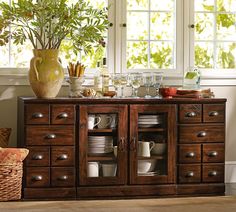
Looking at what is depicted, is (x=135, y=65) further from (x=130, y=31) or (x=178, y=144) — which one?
(x=178, y=144)

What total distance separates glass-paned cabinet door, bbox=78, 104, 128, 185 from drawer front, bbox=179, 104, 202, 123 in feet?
1.50

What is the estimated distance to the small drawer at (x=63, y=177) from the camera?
488 centimetres

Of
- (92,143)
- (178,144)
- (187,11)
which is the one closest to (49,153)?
(92,143)

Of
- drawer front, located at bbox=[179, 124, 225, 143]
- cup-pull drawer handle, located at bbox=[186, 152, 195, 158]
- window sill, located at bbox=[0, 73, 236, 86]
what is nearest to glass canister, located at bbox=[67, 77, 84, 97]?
window sill, located at bbox=[0, 73, 236, 86]

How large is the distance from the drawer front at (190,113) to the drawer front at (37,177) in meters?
1.15

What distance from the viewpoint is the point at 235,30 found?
5.79 metres

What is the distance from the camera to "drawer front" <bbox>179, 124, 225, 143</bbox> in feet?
16.7

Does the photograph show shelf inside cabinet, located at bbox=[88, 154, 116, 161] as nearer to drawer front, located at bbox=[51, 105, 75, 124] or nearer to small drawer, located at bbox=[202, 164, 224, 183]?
drawer front, located at bbox=[51, 105, 75, 124]

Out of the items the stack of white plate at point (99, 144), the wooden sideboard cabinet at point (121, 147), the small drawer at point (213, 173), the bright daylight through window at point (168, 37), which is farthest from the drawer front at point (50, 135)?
the small drawer at point (213, 173)

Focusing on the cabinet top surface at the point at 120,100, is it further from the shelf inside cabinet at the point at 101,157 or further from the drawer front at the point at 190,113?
the shelf inside cabinet at the point at 101,157

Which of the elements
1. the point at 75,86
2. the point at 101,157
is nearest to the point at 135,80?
the point at 75,86

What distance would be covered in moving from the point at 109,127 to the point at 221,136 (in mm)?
924

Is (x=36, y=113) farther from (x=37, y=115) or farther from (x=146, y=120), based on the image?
(x=146, y=120)

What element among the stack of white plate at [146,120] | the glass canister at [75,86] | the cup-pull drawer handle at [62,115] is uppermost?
the glass canister at [75,86]
